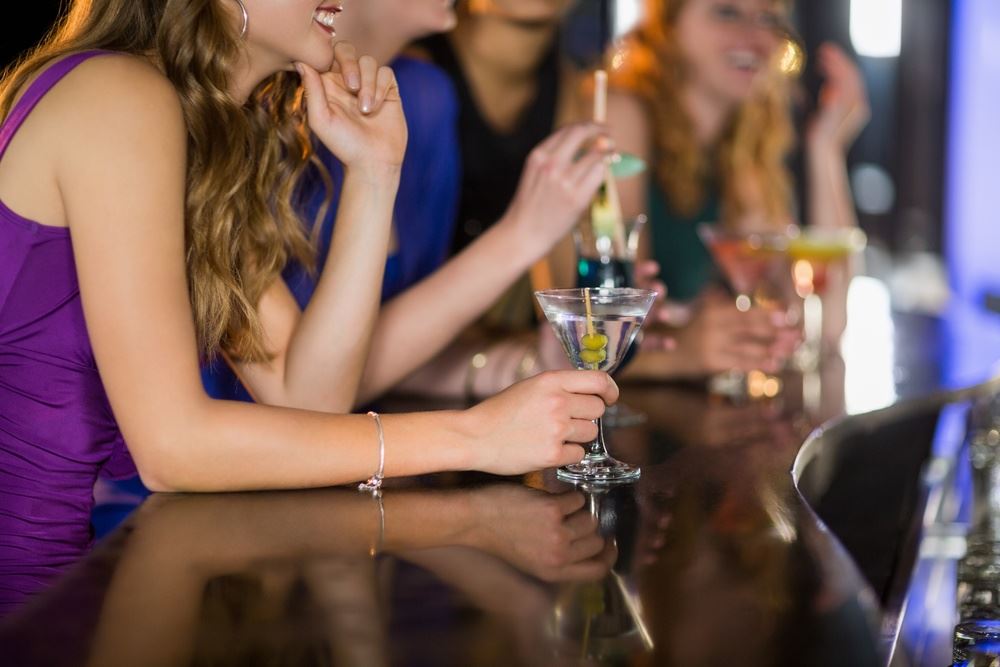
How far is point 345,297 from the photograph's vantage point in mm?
1726

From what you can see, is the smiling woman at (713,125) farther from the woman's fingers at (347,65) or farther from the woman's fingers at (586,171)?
the woman's fingers at (347,65)

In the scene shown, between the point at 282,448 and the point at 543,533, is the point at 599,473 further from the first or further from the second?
the point at 282,448

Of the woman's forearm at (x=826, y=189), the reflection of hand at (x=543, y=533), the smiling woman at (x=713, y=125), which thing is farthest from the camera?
the woman's forearm at (x=826, y=189)

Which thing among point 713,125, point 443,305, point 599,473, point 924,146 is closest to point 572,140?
point 443,305

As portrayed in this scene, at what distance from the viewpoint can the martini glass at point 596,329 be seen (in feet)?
4.78

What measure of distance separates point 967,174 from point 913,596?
6405 mm

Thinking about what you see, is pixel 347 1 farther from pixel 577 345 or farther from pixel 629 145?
pixel 629 145

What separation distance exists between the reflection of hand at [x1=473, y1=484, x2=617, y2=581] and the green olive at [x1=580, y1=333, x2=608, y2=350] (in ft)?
0.65

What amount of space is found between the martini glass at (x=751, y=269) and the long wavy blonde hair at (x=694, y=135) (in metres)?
0.86

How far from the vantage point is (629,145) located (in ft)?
10.5

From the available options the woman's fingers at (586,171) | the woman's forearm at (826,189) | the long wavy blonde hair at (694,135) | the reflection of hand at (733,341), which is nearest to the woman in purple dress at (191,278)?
the woman's fingers at (586,171)

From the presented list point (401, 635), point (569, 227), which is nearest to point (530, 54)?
point (569, 227)

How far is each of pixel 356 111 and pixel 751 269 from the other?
114 cm

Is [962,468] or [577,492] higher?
[577,492]
